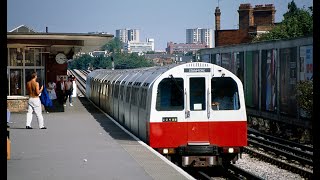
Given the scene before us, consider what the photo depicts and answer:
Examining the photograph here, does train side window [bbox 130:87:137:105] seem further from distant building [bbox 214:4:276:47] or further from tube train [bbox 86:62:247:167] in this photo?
distant building [bbox 214:4:276:47]

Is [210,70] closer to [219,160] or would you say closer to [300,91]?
[219,160]

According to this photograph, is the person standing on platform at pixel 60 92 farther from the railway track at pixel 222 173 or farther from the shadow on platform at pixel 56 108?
the railway track at pixel 222 173

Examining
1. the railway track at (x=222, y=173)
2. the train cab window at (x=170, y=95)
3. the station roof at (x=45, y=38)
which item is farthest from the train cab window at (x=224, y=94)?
the station roof at (x=45, y=38)

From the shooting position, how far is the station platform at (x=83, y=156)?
9.17 meters

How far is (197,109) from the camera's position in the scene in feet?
39.3

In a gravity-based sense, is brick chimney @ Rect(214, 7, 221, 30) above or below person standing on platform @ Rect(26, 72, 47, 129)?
above

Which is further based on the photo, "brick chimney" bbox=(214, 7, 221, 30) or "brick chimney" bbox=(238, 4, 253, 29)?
"brick chimney" bbox=(214, 7, 221, 30)

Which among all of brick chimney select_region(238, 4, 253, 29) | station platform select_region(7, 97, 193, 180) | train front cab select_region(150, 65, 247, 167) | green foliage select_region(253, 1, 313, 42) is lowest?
station platform select_region(7, 97, 193, 180)

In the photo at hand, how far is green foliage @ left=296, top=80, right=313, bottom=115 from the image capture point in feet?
58.9

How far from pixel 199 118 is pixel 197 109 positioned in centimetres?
20

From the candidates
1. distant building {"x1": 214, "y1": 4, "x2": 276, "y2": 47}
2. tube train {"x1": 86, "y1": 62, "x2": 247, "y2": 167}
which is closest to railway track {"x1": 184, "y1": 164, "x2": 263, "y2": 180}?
tube train {"x1": 86, "y1": 62, "x2": 247, "y2": 167}

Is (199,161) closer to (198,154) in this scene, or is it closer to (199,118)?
(198,154)

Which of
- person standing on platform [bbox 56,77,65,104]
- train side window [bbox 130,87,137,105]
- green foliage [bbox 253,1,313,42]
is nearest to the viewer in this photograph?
train side window [bbox 130,87,137,105]

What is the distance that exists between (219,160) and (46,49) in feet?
57.9
